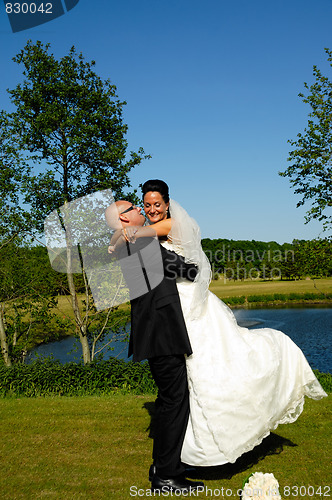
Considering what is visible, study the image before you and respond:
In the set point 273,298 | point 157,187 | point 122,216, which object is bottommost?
point 273,298

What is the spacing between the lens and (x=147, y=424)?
5.55 metres

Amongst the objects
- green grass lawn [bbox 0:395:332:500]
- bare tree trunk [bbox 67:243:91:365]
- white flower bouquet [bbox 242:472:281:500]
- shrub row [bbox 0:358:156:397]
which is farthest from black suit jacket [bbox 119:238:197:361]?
bare tree trunk [bbox 67:243:91:365]

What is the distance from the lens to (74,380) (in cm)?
895

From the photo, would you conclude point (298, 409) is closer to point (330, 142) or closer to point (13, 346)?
point (330, 142)

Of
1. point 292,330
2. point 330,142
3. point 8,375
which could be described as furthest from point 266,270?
point 8,375

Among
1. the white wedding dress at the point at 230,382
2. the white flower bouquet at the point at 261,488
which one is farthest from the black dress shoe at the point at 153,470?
the white flower bouquet at the point at 261,488

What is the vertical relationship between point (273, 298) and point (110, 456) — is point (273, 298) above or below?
below

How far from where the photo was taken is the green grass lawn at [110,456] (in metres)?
3.77

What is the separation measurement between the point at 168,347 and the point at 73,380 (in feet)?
19.9

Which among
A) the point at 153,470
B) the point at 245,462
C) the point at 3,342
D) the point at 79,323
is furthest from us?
the point at 3,342

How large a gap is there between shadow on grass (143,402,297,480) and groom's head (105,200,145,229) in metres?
2.51

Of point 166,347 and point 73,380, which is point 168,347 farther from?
point 73,380

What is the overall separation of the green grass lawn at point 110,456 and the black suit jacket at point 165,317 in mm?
1328

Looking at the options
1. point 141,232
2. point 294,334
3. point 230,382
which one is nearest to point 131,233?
point 141,232
